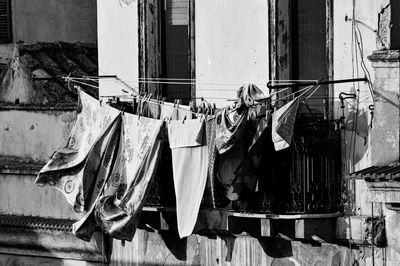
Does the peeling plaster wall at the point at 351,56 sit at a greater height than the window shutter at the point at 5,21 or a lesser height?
lesser

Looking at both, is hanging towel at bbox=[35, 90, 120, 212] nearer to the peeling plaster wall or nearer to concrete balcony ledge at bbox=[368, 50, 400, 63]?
the peeling plaster wall

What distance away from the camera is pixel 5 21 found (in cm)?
3431

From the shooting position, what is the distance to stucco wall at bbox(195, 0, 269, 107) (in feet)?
87.6

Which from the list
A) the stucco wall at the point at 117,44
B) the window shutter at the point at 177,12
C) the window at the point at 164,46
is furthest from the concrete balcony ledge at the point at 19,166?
the window shutter at the point at 177,12

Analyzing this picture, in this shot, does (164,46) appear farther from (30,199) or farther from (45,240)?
(45,240)

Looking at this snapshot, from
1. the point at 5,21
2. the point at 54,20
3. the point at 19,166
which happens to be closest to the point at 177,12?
the point at 19,166

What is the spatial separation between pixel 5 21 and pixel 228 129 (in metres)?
9.55

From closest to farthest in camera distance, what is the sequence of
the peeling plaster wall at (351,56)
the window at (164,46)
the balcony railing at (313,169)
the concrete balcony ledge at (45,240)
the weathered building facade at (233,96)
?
the weathered building facade at (233,96) → the peeling plaster wall at (351,56) → the balcony railing at (313,169) → the window at (164,46) → the concrete balcony ledge at (45,240)

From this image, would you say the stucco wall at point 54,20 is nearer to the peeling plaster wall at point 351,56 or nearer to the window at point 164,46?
the window at point 164,46

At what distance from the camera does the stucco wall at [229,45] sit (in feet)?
87.6

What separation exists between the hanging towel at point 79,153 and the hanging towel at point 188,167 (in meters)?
1.44

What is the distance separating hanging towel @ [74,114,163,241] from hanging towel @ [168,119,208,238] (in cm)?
39

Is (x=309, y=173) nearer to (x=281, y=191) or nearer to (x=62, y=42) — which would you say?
(x=281, y=191)

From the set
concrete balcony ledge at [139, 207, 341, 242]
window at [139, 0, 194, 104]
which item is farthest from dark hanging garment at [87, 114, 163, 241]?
window at [139, 0, 194, 104]
